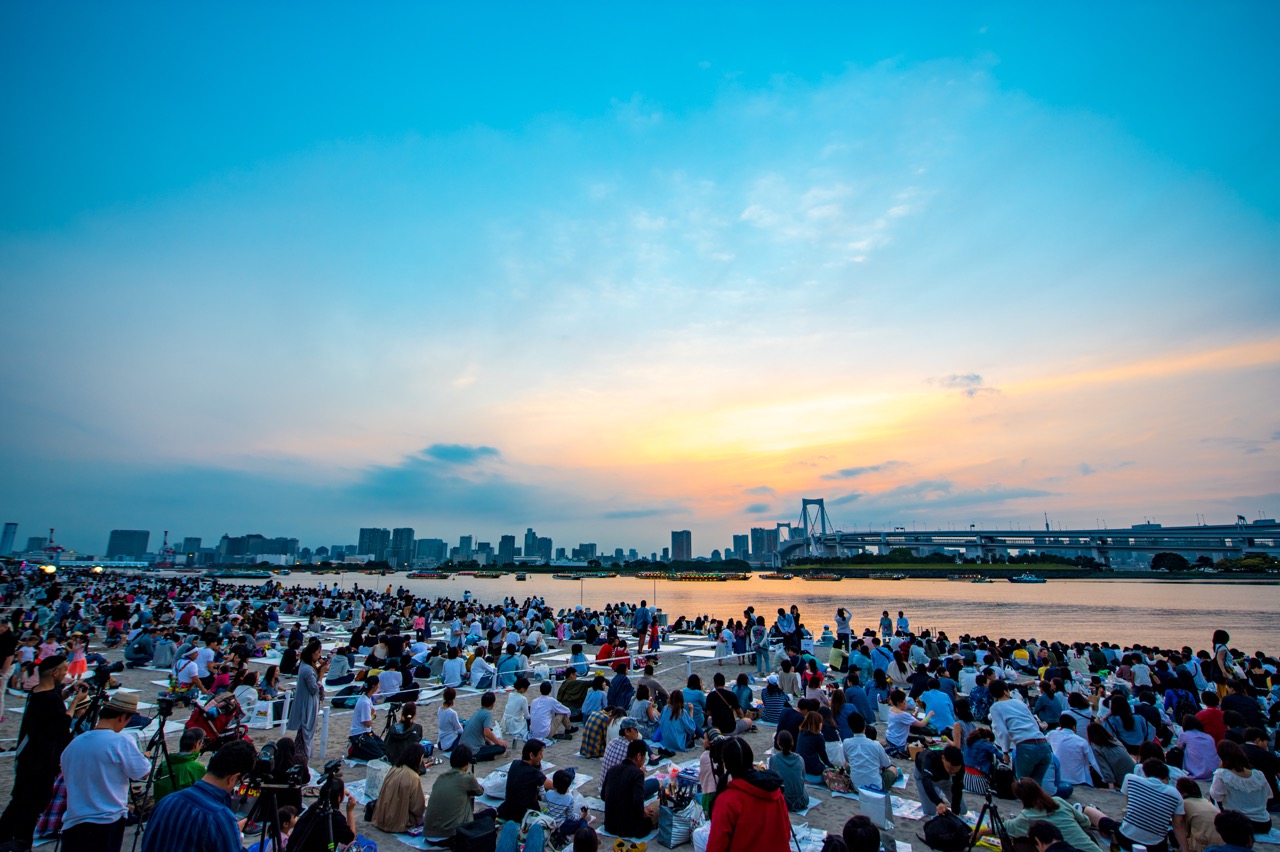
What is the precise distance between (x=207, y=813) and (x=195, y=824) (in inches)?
2.7

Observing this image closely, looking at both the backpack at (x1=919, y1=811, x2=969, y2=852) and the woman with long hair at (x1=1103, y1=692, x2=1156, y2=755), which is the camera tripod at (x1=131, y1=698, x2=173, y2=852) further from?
the woman with long hair at (x1=1103, y1=692, x2=1156, y2=755)

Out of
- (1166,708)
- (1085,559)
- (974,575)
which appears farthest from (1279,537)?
(1166,708)

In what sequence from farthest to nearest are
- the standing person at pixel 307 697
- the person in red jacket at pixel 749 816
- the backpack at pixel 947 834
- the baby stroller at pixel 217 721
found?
1. the standing person at pixel 307 697
2. the baby stroller at pixel 217 721
3. the backpack at pixel 947 834
4. the person in red jacket at pixel 749 816

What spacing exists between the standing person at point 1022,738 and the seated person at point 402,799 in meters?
7.33

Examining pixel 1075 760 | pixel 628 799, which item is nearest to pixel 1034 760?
pixel 1075 760

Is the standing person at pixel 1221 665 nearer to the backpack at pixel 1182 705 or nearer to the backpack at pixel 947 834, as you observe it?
the backpack at pixel 1182 705

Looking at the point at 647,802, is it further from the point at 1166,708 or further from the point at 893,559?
the point at 893,559

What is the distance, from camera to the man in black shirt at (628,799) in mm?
6473

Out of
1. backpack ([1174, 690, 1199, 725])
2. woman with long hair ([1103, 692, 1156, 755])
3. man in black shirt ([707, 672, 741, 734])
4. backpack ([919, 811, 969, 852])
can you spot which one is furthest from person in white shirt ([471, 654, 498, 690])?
backpack ([1174, 690, 1199, 725])

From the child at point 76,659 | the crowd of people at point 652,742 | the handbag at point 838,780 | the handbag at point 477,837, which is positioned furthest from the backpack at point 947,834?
the child at point 76,659

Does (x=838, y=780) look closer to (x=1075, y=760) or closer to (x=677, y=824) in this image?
(x=677, y=824)

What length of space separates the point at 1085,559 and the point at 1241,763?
16838 centimetres

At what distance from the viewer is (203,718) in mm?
7973

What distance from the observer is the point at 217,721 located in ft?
26.5
